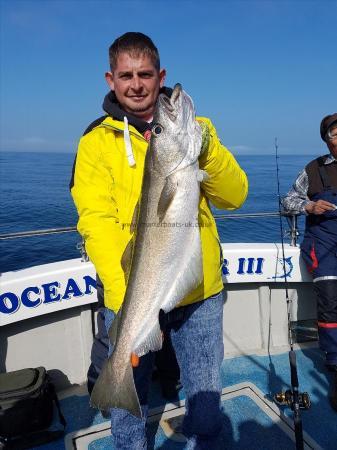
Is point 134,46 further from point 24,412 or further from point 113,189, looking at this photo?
point 24,412

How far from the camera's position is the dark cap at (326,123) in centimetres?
482

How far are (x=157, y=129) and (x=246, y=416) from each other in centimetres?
343

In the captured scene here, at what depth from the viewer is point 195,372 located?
301 centimetres

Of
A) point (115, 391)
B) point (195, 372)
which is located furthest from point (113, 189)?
point (195, 372)

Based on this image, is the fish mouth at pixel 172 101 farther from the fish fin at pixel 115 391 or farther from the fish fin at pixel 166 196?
the fish fin at pixel 115 391

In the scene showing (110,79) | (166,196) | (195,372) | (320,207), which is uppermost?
(110,79)

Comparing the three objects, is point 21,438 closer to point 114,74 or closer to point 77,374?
point 77,374

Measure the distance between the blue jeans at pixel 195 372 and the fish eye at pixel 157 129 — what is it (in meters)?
1.30

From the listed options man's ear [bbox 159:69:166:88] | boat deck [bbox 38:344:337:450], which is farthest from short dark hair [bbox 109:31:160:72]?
boat deck [bbox 38:344:337:450]

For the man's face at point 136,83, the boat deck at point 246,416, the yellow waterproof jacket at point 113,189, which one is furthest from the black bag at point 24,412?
the man's face at point 136,83

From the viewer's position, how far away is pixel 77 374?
506 centimetres

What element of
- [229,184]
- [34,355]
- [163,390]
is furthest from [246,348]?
[229,184]

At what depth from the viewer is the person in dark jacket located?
441cm

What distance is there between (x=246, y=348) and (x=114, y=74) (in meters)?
4.43
